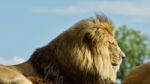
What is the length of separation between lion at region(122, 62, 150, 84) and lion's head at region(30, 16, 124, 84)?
6.76 ft

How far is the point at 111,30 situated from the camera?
307 inches

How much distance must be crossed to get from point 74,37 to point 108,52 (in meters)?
0.50

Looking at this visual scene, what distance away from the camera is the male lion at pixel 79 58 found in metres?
7.36

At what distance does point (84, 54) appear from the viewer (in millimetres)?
7504

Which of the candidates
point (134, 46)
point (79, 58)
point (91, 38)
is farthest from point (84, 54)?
point (134, 46)

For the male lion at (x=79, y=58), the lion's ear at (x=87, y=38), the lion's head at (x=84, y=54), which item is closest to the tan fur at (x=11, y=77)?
the male lion at (x=79, y=58)

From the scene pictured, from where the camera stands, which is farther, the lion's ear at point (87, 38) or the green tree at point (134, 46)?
the green tree at point (134, 46)

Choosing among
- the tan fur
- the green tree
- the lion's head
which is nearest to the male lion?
the lion's head

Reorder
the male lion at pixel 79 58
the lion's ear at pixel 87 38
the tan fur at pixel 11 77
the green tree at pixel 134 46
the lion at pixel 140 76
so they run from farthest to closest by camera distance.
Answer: the green tree at pixel 134 46
the lion at pixel 140 76
the lion's ear at pixel 87 38
the male lion at pixel 79 58
the tan fur at pixel 11 77

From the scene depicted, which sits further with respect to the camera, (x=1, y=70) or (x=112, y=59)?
(x=112, y=59)

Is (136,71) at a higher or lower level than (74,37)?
lower

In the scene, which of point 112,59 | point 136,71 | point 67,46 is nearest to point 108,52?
point 112,59

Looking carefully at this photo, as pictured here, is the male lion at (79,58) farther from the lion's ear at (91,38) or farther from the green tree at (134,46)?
the green tree at (134,46)

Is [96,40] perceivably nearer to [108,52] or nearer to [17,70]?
[108,52]
